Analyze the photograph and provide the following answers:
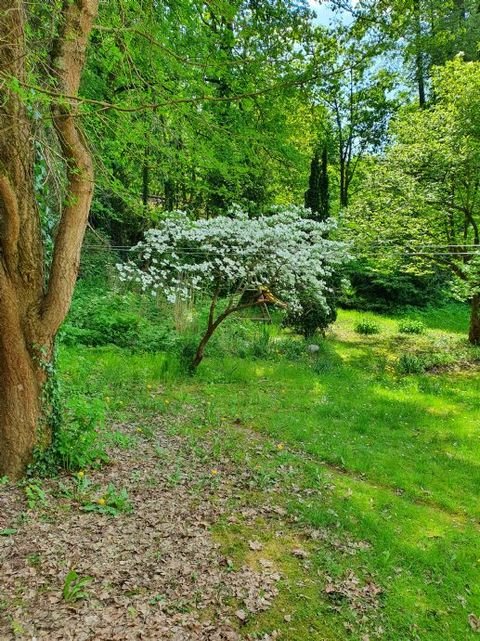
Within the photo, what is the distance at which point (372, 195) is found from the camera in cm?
1028

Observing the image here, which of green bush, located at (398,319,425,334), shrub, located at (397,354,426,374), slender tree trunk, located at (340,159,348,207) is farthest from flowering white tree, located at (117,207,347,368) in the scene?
slender tree trunk, located at (340,159,348,207)

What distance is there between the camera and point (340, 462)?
175 inches

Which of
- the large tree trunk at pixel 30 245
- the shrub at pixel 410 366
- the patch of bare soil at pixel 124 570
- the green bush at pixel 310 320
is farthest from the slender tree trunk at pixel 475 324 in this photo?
the large tree trunk at pixel 30 245

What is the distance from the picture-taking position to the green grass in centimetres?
257

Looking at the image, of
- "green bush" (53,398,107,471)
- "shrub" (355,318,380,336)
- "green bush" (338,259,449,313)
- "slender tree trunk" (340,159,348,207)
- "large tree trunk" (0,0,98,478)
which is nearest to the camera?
"large tree trunk" (0,0,98,478)

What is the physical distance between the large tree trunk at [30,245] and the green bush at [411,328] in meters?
10.7

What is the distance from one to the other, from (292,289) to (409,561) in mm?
5263

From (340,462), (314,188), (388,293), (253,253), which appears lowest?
(340,462)

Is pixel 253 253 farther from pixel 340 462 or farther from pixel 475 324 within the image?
pixel 475 324

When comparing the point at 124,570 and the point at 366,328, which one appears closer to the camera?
the point at 124,570

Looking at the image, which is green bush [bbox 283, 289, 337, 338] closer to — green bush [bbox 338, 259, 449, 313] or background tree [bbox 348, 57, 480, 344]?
background tree [bbox 348, 57, 480, 344]

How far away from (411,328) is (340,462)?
27.9 ft

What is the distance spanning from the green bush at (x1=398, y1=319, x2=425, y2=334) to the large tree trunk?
1066cm

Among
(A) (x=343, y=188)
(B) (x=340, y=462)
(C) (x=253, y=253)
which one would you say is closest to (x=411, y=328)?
(C) (x=253, y=253)
